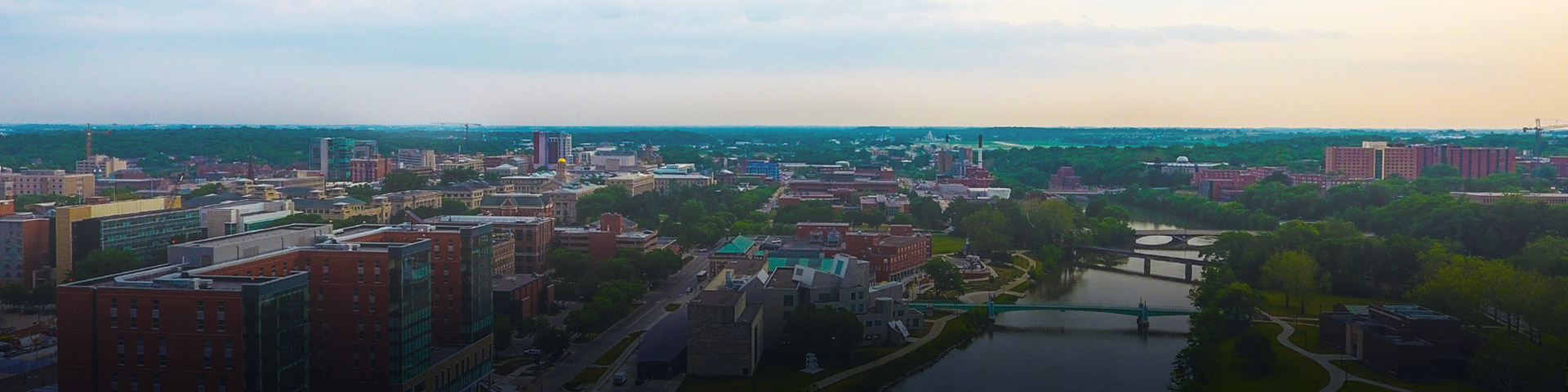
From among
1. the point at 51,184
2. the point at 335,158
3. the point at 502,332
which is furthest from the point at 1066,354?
the point at 335,158

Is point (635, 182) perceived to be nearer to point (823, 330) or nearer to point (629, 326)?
point (629, 326)

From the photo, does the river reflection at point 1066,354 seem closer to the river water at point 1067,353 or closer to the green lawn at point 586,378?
the river water at point 1067,353

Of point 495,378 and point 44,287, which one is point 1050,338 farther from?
point 44,287

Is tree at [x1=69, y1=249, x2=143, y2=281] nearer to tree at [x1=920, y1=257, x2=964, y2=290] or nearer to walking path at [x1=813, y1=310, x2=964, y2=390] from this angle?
walking path at [x1=813, y1=310, x2=964, y2=390]

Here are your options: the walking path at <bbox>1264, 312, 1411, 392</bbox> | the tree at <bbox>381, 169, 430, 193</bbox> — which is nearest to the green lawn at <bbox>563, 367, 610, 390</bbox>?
the walking path at <bbox>1264, 312, 1411, 392</bbox>

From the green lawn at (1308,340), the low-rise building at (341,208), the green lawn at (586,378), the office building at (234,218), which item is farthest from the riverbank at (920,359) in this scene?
the low-rise building at (341,208)
